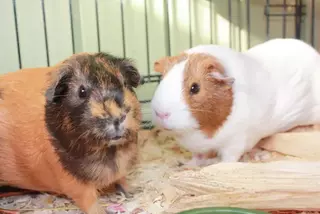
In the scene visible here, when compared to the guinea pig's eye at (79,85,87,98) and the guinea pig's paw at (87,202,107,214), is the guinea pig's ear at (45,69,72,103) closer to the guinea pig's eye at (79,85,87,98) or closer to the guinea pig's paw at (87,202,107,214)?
the guinea pig's eye at (79,85,87,98)

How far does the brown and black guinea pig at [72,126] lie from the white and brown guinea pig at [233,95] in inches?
6.7

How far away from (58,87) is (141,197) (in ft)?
1.54

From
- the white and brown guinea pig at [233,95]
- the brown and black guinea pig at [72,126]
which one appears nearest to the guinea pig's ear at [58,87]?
the brown and black guinea pig at [72,126]

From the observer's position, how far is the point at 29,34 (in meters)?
2.04

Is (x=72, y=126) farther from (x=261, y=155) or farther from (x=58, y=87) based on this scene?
(x=261, y=155)

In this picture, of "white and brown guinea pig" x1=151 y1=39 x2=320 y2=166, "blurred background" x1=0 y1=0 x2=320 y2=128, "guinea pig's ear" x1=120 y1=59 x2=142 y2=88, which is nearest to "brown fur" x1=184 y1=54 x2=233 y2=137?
"white and brown guinea pig" x1=151 y1=39 x2=320 y2=166

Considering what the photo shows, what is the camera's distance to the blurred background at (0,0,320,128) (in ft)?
6.62

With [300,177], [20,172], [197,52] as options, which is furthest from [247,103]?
[20,172]

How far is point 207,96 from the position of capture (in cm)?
132

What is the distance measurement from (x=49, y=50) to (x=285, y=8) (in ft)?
4.61

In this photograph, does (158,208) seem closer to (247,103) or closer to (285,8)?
(247,103)

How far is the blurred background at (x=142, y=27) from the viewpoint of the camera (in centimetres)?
202

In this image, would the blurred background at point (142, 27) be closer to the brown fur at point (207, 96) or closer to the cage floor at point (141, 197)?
the cage floor at point (141, 197)

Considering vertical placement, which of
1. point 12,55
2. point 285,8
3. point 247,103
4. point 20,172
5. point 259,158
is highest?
point 285,8
